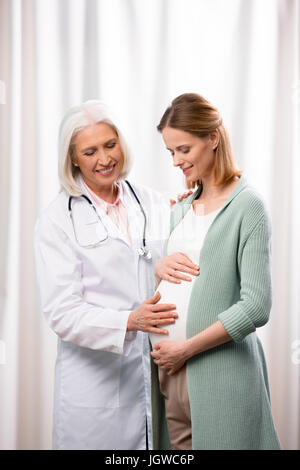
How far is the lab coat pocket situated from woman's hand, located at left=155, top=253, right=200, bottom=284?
33cm

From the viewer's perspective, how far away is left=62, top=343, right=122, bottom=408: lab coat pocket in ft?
4.77

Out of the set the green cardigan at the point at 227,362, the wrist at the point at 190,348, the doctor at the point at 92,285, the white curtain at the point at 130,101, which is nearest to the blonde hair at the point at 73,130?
the doctor at the point at 92,285

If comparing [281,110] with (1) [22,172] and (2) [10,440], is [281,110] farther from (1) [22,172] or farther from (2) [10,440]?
(2) [10,440]

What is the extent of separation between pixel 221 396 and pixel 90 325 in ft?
1.31

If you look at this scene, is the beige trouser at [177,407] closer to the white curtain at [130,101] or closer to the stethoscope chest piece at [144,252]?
the stethoscope chest piece at [144,252]

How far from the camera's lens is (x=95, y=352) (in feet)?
4.87

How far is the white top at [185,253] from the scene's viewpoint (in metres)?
1.27

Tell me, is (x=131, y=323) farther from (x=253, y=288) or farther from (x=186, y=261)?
(x=253, y=288)

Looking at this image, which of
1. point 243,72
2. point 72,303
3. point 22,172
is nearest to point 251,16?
point 243,72

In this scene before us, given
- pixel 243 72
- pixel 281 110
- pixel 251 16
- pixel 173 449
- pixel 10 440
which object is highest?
pixel 251 16

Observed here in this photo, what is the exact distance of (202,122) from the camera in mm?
1254

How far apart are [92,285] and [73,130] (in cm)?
45

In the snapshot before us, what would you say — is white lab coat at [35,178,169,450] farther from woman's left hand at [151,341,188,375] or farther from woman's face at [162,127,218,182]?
woman's face at [162,127,218,182]

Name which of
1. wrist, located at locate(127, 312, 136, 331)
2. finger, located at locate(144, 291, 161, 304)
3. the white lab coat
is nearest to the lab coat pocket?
the white lab coat
